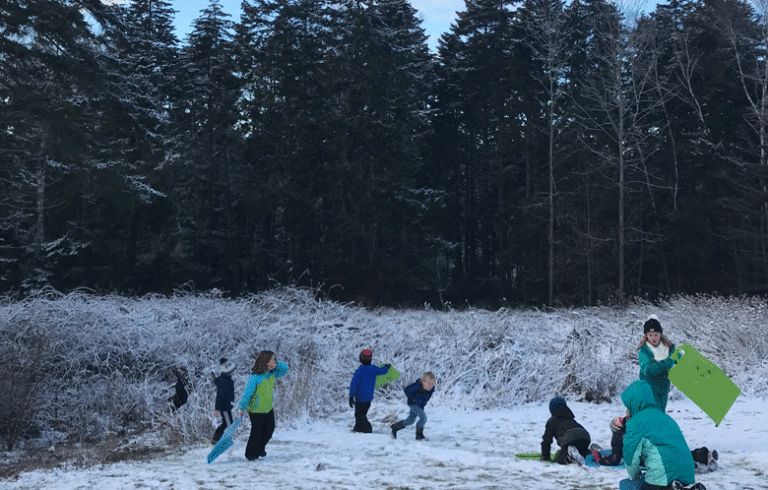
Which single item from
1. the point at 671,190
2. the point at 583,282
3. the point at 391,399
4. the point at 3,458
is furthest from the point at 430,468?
the point at 671,190

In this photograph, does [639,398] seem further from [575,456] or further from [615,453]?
[575,456]

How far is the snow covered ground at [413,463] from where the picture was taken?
7492 mm

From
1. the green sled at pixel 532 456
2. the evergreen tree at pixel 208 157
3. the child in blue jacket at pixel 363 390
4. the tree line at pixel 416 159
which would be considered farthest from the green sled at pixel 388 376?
the evergreen tree at pixel 208 157

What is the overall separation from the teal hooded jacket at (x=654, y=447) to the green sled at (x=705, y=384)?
109 inches

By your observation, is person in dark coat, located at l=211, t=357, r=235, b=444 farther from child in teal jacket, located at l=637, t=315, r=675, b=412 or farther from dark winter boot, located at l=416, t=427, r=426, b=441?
child in teal jacket, located at l=637, t=315, r=675, b=412

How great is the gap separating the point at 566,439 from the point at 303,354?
309 inches

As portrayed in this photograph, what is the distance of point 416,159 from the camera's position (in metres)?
35.4

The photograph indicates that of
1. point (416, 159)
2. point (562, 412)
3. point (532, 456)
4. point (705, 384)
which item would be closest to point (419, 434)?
point (532, 456)

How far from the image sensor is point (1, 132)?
53.4 feet

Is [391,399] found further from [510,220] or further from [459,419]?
[510,220]

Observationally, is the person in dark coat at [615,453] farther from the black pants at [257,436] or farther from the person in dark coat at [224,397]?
the person in dark coat at [224,397]

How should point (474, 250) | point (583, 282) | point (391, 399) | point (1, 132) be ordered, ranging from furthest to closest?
point (474, 250), point (583, 282), point (1, 132), point (391, 399)

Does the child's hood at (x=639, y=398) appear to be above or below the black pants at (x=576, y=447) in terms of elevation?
above

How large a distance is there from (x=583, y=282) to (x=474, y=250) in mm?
9010
